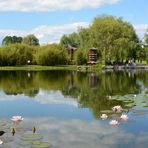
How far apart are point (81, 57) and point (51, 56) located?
5.09 metres

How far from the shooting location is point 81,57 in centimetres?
6706

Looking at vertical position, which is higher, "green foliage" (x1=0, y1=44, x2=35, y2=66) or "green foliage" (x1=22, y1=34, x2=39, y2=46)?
"green foliage" (x1=22, y1=34, x2=39, y2=46)

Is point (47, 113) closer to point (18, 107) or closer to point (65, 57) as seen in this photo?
point (18, 107)

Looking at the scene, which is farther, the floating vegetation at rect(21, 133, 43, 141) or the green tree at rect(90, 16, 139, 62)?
the green tree at rect(90, 16, 139, 62)

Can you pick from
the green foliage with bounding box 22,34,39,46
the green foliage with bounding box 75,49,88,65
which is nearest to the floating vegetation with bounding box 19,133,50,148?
the green foliage with bounding box 75,49,88,65

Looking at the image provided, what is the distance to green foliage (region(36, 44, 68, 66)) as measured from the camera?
67.9m

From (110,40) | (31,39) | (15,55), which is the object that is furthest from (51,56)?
A: (31,39)

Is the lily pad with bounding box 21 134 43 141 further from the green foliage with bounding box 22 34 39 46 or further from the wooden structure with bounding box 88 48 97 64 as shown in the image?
the green foliage with bounding box 22 34 39 46

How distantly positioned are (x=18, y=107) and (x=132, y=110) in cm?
417

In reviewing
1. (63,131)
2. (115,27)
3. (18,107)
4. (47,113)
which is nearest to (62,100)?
(18,107)

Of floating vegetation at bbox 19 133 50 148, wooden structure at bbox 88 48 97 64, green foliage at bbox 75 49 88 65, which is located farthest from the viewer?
green foliage at bbox 75 49 88 65

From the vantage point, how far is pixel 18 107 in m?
14.7

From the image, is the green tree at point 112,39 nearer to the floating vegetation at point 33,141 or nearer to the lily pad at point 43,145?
the floating vegetation at point 33,141

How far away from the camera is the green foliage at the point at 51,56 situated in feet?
223
